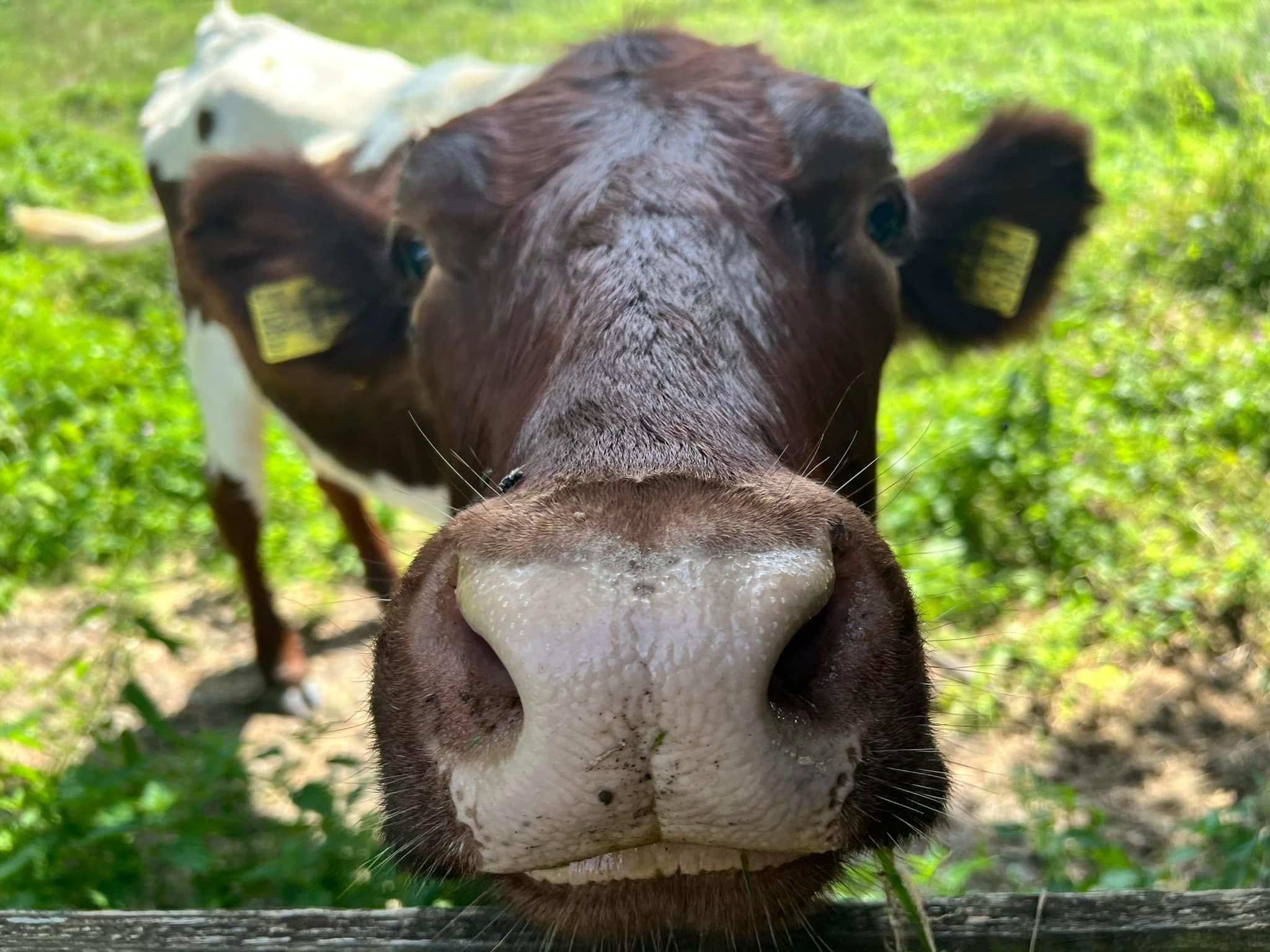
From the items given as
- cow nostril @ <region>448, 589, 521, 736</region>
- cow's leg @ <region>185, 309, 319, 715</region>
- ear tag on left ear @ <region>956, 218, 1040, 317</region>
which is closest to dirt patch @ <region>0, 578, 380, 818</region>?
cow's leg @ <region>185, 309, 319, 715</region>

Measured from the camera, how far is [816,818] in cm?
101

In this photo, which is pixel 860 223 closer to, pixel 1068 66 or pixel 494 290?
pixel 494 290

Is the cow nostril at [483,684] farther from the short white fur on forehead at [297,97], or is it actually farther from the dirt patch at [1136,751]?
the short white fur on forehead at [297,97]

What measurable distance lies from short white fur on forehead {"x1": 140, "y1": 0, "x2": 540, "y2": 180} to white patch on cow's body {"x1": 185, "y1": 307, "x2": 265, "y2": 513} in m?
0.66

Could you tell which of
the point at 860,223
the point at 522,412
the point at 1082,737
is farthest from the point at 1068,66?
the point at 522,412

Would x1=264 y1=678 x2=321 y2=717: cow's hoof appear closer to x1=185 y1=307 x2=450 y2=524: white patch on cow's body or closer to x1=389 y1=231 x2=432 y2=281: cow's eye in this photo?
x1=185 y1=307 x2=450 y2=524: white patch on cow's body

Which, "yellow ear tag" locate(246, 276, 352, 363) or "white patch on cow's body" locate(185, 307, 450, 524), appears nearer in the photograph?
"yellow ear tag" locate(246, 276, 352, 363)

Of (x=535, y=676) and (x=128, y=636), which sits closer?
(x=535, y=676)

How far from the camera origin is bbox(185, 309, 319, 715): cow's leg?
13.0ft

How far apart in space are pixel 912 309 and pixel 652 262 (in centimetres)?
146

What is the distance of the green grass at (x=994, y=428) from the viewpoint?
10.7 ft

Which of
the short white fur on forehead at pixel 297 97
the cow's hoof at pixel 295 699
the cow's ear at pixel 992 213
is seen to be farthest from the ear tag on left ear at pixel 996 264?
the cow's hoof at pixel 295 699

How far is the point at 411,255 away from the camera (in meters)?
2.26

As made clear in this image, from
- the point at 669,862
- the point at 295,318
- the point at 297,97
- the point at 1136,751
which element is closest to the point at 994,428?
the point at 1136,751
